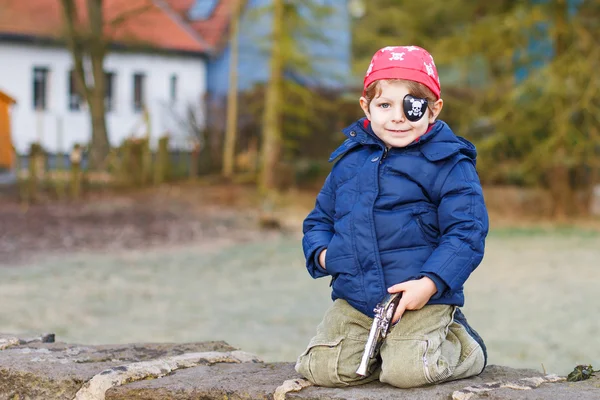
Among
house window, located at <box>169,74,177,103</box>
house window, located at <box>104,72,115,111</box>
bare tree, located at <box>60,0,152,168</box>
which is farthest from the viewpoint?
house window, located at <box>169,74,177,103</box>

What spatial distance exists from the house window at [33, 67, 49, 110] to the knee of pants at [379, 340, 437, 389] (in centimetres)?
2632

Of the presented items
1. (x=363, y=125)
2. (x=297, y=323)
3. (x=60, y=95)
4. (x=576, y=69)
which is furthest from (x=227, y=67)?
(x=363, y=125)

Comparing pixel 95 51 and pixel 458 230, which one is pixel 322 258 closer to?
pixel 458 230

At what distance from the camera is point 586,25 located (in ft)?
54.8

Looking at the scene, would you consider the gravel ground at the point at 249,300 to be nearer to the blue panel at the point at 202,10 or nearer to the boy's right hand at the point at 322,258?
the boy's right hand at the point at 322,258

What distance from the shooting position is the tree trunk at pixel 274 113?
55.6ft

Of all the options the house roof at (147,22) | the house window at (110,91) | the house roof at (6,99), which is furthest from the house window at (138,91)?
the house roof at (6,99)

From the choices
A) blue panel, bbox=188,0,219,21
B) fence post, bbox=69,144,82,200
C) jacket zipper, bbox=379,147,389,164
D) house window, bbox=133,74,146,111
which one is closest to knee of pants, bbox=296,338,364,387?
jacket zipper, bbox=379,147,389,164

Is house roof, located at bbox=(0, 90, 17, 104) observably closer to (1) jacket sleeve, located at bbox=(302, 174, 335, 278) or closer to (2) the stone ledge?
(2) the stone ledge

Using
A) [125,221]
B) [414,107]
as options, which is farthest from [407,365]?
[125,221]

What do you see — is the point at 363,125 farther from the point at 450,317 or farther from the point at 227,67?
the point at 227,67

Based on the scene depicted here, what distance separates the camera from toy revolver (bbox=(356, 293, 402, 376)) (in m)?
2.90

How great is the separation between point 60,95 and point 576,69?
17.1 metres

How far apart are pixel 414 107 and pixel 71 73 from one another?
1047 inches
